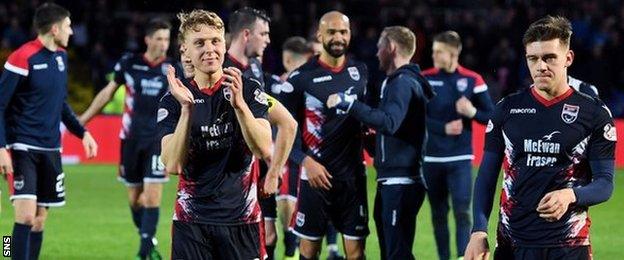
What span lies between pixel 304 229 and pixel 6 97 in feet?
8.65

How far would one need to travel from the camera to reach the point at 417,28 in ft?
74.4

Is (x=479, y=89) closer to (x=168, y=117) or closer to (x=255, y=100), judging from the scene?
(x=255, y=100)

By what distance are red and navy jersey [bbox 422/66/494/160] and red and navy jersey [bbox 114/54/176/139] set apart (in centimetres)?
280

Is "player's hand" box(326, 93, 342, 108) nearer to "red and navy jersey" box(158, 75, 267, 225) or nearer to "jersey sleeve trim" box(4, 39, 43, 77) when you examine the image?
"red and navy jersey" box(158, 75, 267, 225)

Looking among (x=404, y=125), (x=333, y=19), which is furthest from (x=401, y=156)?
(x=333, y=19)

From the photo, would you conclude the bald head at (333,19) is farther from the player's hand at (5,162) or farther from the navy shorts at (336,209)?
the player's hand at (5,162)

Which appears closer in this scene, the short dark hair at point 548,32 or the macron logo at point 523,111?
the short dark hair at point 548,32

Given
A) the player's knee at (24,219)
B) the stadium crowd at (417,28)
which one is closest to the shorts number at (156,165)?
the player's knee at (24,219)

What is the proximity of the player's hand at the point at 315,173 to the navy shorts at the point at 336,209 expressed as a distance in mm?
142

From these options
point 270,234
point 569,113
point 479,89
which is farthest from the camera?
point 479,89

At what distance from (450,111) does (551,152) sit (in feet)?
17.9

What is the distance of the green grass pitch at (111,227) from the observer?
11.7 m

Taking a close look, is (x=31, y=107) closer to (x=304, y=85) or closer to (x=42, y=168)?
(x=42, y=168)

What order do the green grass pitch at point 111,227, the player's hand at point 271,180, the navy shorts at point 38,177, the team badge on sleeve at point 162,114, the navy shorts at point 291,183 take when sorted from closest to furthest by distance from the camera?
the team badge on sleeve at point 162,114 → the player's hand at point 271,180 → the navy shorts at point 38,177 → the navy shorts at point 291,183 → the green grass pitch at point 111,227
